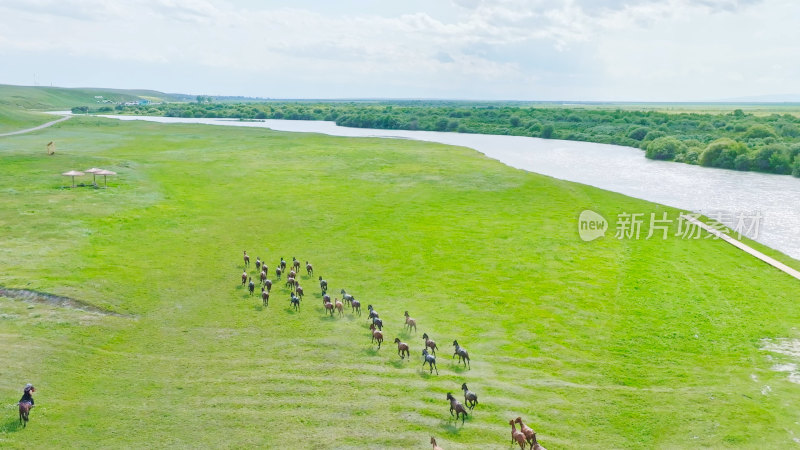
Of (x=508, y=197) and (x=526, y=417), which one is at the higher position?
(x=508, y=197)

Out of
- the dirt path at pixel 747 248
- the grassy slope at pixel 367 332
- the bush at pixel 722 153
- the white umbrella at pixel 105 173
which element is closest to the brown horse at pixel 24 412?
the grassy slope at pixel 367 332

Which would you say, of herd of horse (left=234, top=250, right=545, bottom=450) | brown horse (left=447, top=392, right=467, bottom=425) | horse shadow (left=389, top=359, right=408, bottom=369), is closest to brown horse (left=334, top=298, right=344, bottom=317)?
herd of horse (left=234, top=250, right=545, bottom=450)

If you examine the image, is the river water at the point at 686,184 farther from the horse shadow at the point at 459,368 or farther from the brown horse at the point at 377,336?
the brown horse at the point at 377,336

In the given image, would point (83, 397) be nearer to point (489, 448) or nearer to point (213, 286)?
point (213, 286)

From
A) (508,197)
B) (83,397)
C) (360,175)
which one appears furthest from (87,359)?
(360,175)

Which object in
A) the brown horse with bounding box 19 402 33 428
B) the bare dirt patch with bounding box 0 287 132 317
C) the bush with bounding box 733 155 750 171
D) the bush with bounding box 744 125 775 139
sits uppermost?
the bush with bounding box 744 125 775 139

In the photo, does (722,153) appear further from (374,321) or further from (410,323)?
(374,321)

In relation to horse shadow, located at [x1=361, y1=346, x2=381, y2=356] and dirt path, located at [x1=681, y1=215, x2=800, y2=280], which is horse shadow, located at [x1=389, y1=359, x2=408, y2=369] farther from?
dirt path, located at [x1=681, y1=215, x2=800, y2=280]
